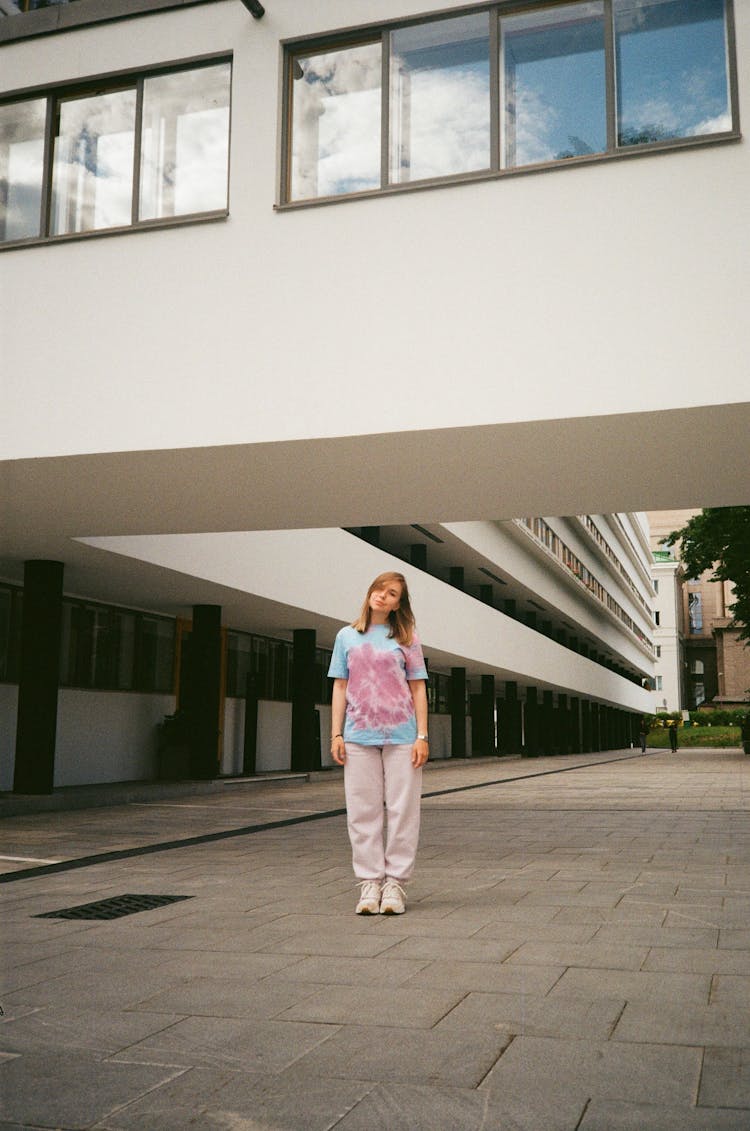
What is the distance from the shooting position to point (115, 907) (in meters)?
6.83

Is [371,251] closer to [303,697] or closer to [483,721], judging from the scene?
[303,697]

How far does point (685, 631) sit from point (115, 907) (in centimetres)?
11361

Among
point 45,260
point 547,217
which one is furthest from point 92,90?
point 547,217

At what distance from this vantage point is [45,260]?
10.1 m

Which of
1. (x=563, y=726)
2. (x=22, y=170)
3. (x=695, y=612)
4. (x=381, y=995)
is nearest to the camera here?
(x=381, y=995)

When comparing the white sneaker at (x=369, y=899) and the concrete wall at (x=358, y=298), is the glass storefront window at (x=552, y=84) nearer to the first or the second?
the concrete wall at (x=358, y=298)

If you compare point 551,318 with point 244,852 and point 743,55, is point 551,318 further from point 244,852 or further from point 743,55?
point 244,852

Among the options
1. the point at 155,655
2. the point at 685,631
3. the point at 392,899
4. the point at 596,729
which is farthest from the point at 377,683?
the point at 685,631

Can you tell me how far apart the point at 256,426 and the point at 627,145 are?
393 cm

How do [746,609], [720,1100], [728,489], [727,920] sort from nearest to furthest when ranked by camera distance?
[720,1100]
[727,920]
[728,489]
[746,609]

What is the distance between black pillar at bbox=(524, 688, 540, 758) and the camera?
4622 cm

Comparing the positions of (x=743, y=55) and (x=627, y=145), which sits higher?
(x=743, y=55)

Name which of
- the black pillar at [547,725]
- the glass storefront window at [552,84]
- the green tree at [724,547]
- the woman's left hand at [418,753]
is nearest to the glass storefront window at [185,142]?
the glass storefront window at [552,84]

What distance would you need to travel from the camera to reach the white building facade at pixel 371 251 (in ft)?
28.2
